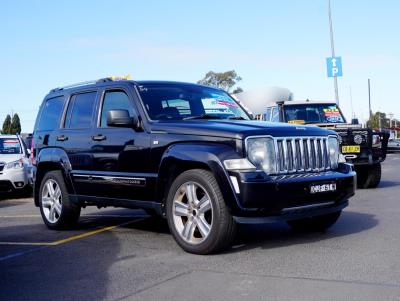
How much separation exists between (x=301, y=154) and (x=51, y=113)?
4.10 meters

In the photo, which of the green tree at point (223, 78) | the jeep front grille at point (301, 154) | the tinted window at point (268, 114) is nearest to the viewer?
the jeep front grille at point (301, 154)

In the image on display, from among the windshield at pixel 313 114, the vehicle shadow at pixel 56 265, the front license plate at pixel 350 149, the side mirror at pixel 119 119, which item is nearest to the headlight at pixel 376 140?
the front license plate at pixel 350 149

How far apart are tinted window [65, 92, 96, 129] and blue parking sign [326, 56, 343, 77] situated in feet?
63.7

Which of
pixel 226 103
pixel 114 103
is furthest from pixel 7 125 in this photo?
pixel 226 103

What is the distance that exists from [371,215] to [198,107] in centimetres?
299

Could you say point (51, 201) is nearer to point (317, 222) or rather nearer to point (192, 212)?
point (192, 212)

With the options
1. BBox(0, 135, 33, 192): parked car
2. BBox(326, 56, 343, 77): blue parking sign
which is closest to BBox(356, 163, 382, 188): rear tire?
BBox(0, 135, 33, 192): parked car

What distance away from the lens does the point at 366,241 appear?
6066 millimetres

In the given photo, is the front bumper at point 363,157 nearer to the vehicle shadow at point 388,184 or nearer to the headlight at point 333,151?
the vehicle shadow at point 388,184

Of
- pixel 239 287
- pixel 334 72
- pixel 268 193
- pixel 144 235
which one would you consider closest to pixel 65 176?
pixel 144 235

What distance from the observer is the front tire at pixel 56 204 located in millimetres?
7648

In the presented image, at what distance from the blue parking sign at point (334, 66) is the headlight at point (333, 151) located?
19649 millimetres

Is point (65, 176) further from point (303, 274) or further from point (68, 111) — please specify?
point (303, 274)

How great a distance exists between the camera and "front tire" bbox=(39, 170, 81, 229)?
7648 millimetres
